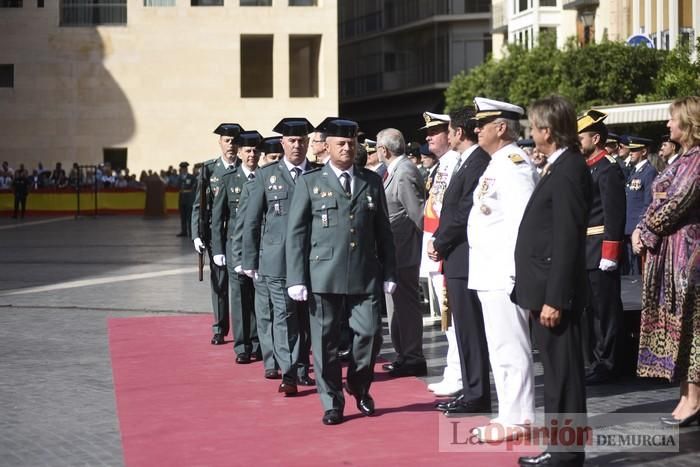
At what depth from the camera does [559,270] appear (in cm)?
745

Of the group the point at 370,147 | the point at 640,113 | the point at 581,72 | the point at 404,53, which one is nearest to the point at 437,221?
the point at 370,147

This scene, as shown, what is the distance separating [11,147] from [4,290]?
36.3 metres

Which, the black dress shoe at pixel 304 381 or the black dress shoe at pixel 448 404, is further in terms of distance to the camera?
the black dress shoe at pixel 304 381

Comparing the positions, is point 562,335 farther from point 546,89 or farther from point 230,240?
point 546,89

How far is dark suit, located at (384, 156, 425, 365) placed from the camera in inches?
456

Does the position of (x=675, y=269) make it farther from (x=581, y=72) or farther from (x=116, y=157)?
(x=116, y=157)

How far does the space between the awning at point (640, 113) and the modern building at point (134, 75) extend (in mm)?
24701

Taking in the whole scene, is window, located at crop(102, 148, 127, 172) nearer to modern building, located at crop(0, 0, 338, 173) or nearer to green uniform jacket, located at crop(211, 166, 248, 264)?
modern building, located at crop(0, 0, 338, 173)

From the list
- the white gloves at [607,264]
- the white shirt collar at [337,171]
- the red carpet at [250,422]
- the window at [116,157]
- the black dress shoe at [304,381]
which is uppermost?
the window at [116,157]

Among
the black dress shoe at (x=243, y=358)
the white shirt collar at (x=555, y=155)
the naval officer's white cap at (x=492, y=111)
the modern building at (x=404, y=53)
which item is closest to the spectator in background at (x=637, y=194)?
the black dress shoe at (x=243, y=358)

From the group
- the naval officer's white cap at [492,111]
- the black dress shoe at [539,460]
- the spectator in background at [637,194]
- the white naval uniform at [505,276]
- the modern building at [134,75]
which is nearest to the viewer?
the black dress shoe at [539,460]

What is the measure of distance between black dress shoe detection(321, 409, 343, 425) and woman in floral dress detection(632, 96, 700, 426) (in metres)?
2.21

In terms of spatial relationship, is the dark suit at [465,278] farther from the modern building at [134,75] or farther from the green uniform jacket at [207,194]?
the modern building at [134,75]

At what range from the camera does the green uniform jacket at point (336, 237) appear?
9.30 meters
